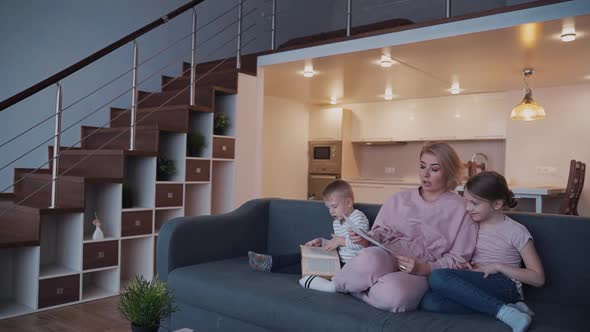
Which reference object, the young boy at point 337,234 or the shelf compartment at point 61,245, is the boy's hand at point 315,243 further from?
the shelf compartment at point 61,245

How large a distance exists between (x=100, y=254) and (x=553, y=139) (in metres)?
5.25

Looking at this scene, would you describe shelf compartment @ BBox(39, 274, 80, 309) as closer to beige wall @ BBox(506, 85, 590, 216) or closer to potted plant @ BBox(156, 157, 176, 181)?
potted plant @ BBox(156, 157, 176, 181)

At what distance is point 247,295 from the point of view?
2123 millimetres

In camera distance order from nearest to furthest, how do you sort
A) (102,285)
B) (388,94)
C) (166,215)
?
(102,285) < (166,215) < (388,94)

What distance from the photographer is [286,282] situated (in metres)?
2.27

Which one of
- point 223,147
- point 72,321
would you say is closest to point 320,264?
point 72,321

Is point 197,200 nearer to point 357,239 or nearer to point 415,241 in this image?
point 357,239

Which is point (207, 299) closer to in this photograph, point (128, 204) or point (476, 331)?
point (476, 331)

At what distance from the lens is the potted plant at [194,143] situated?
4257 mm

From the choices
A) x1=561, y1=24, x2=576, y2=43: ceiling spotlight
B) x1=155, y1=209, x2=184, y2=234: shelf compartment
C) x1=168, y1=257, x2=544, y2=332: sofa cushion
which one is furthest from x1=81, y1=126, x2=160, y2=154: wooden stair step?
x1=561, y1=24, x2=576, y2=43: ceiling spotlight

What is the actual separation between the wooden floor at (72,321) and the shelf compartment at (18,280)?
0.44 ft

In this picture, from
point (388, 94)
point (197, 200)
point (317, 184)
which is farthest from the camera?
point (317, 184)

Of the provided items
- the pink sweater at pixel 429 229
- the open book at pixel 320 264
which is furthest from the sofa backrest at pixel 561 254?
the open book at pixel 320 264

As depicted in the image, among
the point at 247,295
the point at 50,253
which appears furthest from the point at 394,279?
the point at 50,253
